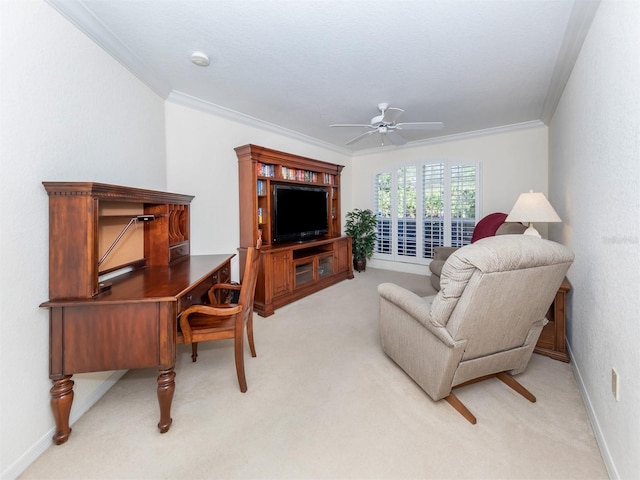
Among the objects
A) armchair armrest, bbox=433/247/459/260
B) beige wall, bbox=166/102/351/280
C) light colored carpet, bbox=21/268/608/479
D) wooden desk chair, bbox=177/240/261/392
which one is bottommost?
light colored carpet, bbox=21/268/608/479

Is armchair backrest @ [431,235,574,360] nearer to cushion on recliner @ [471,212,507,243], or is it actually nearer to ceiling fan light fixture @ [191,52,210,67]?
cushion on recliner @ [471,212,507,243]

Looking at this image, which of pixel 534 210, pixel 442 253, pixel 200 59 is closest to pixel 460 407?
pixel 534 210

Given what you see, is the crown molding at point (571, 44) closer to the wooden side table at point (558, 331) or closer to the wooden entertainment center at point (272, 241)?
the wooden side table at point (558, 331)

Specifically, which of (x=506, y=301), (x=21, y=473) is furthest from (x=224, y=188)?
(x=506, y=301)

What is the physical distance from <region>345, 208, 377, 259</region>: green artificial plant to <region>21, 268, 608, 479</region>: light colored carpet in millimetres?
3358

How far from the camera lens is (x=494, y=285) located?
1520 mm

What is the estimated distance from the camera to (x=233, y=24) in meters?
1.99

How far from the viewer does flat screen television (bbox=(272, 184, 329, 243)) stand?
4031 mm

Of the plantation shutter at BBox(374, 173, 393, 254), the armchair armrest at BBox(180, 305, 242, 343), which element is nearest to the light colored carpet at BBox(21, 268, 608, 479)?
the armchair armrest at BBox(180, 305, 242, 343)

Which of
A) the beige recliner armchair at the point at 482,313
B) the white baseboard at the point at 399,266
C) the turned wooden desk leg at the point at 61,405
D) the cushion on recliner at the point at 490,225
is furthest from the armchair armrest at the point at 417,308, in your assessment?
the white baseboard at the point at 399,266

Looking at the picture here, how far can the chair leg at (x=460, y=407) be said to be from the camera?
1.67 metres

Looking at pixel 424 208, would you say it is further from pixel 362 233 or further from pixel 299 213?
pixel 299 213

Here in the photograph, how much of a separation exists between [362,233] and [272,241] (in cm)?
236

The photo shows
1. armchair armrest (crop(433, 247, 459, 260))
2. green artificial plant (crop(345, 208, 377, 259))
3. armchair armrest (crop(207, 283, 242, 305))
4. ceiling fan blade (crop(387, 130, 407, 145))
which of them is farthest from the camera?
green artificial plant (crop(345, 208, 377, 259))
